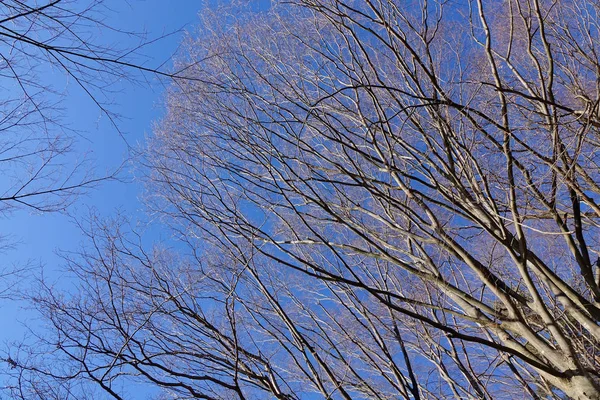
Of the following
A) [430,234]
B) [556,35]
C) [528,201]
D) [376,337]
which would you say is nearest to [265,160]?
[430,234]

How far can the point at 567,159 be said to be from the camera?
271 centimetres

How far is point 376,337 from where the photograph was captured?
2947 millimetres

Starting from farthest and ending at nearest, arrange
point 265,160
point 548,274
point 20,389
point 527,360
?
point 20,389, point 265,160, point 548,274, point 527,360

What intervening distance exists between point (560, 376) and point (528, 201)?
1.15m

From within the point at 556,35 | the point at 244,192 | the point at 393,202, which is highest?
the point at 556,35

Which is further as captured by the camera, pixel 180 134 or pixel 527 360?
pixel 180 134

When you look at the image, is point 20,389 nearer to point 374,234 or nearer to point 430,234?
point 374,234

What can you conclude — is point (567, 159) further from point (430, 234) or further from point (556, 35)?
point (556, 35)

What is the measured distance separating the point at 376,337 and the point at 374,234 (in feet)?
2.31

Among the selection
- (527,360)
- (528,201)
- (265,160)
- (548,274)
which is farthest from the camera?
(265,160)

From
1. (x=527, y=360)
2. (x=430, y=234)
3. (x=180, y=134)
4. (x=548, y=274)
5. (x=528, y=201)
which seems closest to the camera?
(x=527, y=360)

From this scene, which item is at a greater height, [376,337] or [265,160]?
[265,160]

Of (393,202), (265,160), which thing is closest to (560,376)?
(393,202)

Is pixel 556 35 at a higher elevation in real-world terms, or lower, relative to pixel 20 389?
higher
